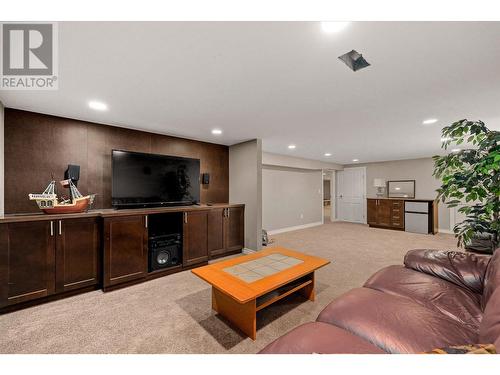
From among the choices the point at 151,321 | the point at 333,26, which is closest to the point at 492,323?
the point at 333,26

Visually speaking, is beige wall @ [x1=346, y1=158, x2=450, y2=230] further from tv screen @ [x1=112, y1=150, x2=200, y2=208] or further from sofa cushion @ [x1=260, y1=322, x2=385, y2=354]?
sofa cushion @ [x1=260, y1=322, x2=385, y2=354]

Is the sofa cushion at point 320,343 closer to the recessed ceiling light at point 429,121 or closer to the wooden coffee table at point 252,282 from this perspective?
the wooden coffee table at point 252,282

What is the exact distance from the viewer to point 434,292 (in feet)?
5.05

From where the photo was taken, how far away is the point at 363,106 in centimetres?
238

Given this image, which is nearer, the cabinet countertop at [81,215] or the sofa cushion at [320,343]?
the sofa cushion at [320,343]

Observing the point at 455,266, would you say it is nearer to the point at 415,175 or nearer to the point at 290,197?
the point at 290,197

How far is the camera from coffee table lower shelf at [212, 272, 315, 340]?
1673 millimetres

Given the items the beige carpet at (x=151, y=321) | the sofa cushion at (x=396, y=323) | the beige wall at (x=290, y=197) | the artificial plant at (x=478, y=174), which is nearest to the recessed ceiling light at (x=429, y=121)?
the artificial plant at (x=478, y=174)

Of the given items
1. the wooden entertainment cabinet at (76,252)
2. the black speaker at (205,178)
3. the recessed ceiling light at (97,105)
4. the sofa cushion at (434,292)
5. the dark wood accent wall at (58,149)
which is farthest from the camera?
the black speaker at (205,178)

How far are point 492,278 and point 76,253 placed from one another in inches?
149

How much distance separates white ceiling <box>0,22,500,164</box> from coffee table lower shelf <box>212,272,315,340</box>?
5.98 feet

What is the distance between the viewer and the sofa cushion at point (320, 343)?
972 mm

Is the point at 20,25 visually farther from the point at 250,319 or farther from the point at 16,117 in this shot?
the point at 250,319
